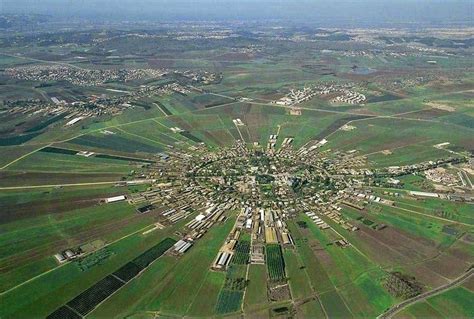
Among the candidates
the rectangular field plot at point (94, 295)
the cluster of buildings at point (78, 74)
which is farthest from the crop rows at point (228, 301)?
the cluster of buildings at point (78, 74)

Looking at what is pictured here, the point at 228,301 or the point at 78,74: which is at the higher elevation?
the point at 78,74

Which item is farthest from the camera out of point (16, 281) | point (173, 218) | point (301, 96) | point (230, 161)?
point (301, 96)

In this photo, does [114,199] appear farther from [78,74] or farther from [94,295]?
[78,74]

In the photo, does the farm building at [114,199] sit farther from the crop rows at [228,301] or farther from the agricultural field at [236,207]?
the crop rows at [228,301]

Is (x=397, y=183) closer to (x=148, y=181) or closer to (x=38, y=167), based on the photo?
(x=148, y=181)

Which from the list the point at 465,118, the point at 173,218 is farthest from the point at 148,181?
the point at 465,118

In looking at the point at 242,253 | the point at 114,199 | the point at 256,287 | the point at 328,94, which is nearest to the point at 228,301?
the point at 256,287
